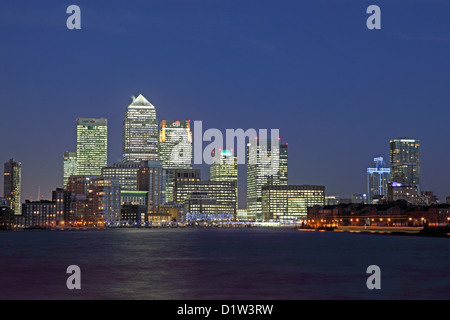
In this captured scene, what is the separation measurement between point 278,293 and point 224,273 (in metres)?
Result: 16.5

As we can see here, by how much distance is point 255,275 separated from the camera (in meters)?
60.4

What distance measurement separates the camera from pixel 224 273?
62.8 metres

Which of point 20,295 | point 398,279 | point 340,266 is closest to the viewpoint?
point 20,295
